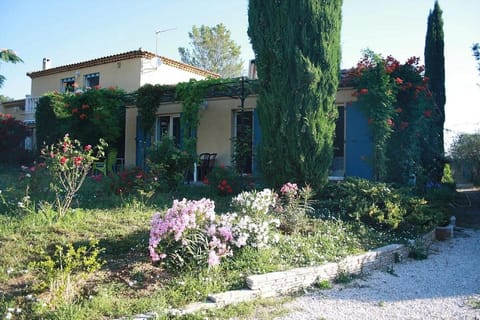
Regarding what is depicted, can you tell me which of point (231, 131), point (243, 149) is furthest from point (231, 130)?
point (243, 149)

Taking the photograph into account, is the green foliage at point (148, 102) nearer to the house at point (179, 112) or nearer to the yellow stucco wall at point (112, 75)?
the house at point (179, 112)

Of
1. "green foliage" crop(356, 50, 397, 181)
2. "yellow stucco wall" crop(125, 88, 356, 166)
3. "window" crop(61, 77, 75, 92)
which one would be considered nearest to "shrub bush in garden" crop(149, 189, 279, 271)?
"green foliage" crop(356, 50, 397, 181)

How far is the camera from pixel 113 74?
61.8 ft

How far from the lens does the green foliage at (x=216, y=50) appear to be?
3662 centimetres

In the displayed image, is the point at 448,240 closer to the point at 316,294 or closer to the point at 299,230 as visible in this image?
the point at 299,230

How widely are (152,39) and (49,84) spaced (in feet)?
20.1

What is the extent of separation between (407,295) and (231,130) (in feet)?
28.8

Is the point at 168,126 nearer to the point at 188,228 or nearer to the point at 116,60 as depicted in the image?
the point at 116,60

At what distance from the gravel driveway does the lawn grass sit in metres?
0.50

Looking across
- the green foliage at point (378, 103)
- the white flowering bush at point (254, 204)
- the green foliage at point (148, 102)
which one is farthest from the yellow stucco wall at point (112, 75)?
the white flowering bush at point (254, 204)

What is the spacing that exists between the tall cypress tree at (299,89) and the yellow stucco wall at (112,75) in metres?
10.7

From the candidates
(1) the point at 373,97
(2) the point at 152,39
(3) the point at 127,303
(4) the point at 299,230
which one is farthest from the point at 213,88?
(2) the point at 152,39

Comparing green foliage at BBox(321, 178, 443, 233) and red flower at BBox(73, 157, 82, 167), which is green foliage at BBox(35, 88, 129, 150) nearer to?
red flower at BBox(73, 157, 82, 167)

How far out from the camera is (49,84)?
21.9m
